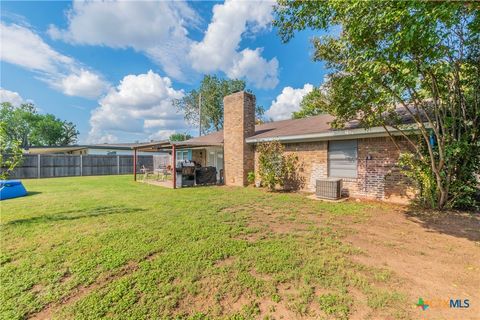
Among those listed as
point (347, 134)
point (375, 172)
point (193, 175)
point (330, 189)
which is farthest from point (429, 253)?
point (193, 175)

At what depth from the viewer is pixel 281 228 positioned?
16.1 ft

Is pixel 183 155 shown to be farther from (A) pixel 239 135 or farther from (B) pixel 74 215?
(B) pixel 74 215

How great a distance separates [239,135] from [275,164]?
289cm

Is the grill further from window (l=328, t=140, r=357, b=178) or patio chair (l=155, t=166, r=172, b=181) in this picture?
window (l=328, t=140, r=357, b=178)

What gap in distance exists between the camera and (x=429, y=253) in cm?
363

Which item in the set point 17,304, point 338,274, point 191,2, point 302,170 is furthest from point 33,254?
point 191,2

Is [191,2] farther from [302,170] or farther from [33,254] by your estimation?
[33,254]

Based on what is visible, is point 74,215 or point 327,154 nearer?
point 74,215

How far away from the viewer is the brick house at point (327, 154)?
7465mm

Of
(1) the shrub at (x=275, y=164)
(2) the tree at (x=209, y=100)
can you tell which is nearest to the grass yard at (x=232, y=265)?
(1) the shrub at (x=275, y=164)

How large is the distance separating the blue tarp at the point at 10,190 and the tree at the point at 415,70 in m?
12.1

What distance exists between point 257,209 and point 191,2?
9.29 m

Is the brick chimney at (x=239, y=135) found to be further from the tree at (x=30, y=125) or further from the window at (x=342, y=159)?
the tree at (x=30, y=125)

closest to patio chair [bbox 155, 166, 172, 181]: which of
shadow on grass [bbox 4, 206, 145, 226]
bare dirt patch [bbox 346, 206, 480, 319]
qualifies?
shadow on grass [bbox 4, 206, 145, 226]
